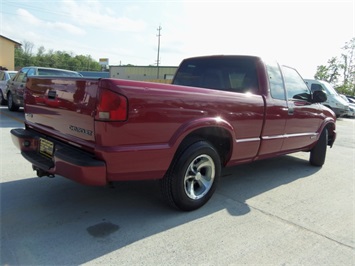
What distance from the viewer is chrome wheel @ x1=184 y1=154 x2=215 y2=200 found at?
136 inches

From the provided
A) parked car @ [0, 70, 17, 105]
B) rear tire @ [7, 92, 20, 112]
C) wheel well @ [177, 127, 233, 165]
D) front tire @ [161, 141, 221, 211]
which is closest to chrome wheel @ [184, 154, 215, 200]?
front tire @ [161, 141, 221, 211]

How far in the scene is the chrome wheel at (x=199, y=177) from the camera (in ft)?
11.4

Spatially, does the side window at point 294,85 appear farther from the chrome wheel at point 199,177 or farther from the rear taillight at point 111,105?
the rear taillight at point 111,105

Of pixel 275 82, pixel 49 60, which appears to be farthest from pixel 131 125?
pixel 49 60

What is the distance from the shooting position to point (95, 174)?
269 cm

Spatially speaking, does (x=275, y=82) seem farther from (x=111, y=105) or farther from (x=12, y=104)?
(x=12, y=104)

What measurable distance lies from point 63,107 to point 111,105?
0.75 meters

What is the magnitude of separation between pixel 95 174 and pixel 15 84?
9664 mm

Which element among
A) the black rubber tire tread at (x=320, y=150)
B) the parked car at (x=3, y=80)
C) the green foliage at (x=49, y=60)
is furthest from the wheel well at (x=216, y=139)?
the green foliage at (x=49, y=60)

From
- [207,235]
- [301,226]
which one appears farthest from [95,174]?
[301,226]

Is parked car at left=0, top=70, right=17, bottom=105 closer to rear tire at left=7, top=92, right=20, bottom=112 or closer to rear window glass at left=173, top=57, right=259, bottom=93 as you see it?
rear tire at left=7, top=92, right=20, bottom=112

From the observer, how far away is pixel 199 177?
3568 millimetres

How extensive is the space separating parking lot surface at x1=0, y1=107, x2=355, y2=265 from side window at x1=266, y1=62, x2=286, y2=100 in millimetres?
1363

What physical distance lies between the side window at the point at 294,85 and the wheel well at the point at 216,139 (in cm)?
160
